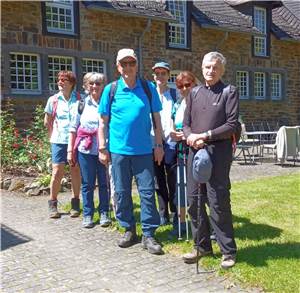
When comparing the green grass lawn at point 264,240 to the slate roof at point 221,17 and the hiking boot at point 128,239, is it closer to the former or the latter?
the hiking boot at point 128,239

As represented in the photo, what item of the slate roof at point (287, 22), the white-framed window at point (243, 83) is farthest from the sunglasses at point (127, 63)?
the slate roof at point (287, 22)

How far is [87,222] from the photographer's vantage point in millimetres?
6008

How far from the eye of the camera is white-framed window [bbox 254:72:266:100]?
832 inches

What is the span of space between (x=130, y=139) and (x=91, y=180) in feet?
3.99

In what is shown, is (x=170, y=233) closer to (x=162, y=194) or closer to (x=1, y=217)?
(x=162, y=194)

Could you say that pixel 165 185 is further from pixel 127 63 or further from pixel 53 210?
pixel 53 210

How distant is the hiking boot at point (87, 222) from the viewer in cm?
597

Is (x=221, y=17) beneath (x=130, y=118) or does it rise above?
above

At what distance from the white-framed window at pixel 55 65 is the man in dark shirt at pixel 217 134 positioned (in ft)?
32.7

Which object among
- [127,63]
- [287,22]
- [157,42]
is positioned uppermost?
[287,22]

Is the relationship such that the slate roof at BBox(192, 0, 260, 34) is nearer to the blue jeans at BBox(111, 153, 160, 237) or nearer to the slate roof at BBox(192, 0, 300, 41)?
the slate roof at BBox(192, 0, 300, 41)

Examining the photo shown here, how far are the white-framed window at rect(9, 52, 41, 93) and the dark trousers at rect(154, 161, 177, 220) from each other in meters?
8.42

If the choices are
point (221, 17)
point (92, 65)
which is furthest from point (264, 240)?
point (221, 17)

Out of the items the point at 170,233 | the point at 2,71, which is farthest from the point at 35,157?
the point at 170,233
